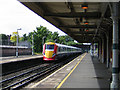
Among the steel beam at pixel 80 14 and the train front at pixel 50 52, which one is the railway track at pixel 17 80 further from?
the train front at pixel 50 52

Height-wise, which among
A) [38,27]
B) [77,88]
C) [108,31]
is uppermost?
[38,27]

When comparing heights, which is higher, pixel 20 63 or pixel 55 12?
pixel 55 12

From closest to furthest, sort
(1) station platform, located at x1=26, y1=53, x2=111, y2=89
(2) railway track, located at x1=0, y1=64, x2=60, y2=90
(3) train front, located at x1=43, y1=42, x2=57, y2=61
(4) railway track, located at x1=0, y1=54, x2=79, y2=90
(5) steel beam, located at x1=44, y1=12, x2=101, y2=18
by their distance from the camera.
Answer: (1) station platform, located at x1=26, y1=53, x2=111, y2=89 < (2) railway track, located at x1=0, y1=64, x2=60, y2=90 < (4) railway track, located at x1=0, y1=54, x2=79, y2=90 < (5) steel beam, located at x1=44, y1=12, x2=101, y2=18 < (3) train front, located at x1=43, y1=42, x2=57, y2=61

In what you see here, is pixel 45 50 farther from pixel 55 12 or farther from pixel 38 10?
pixel 38 10

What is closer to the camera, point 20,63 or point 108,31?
point 108,31

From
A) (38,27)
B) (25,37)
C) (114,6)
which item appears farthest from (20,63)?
(25,37)

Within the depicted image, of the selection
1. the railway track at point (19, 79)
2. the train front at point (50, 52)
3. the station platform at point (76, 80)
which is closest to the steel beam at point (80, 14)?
the station platform at point (76, 80)

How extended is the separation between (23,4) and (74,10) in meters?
5.10

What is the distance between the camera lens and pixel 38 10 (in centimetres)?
1422

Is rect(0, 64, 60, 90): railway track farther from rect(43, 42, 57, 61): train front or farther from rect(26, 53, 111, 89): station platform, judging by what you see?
rect(43, 42, 57, 61): train front

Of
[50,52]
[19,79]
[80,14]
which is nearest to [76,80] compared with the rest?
[80,14]

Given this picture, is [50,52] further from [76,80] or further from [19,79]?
[76,80]

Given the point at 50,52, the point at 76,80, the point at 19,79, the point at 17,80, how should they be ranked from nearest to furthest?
the point at 76,80
the point at 17,80
the point at 19,79
the point at 50,52

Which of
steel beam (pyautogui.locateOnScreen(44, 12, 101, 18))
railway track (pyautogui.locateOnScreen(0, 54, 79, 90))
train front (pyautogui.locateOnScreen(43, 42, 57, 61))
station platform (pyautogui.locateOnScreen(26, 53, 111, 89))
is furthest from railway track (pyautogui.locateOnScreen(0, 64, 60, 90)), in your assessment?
train front (pyautogui.locateOnScreen(43, 42, 57, 61))
